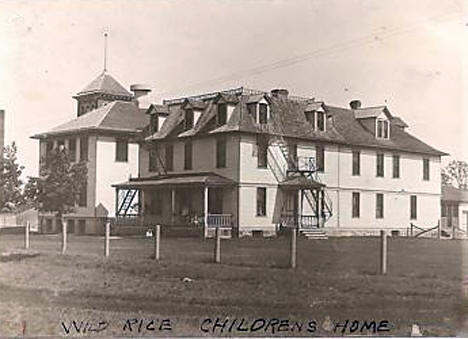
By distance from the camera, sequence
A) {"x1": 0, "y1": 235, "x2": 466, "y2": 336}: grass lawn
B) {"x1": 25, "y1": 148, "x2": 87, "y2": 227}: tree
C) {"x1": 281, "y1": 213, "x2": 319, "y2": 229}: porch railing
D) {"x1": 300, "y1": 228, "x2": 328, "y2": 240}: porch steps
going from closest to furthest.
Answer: {"x1": 0, "y1": 235, "x2": 466, "y2": 336}: grass lawn, {"x1": 25, "y1": 148, "x2": 87, "y2": 227}: tree, {"x1": 300, "y1": 228, "x2": 328, "y2": 240}: porch steps, {"x1": 281, "y1": 213, "x2": 319, "y2": 229}: porch railing

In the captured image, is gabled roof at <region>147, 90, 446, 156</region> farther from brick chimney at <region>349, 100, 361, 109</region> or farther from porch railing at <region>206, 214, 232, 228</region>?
porch railing at <region>206, 214, 232, 228</region>

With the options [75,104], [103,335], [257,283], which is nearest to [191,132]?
[75,104]

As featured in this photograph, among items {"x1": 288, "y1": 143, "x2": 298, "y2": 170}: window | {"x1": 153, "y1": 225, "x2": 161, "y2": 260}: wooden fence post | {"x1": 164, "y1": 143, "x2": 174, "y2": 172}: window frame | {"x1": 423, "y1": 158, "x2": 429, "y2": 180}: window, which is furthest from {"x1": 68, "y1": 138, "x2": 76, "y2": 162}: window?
{"x1": 423, "y1": 158, "x2": 429, "y2": 180}: window

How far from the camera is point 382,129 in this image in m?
6.19

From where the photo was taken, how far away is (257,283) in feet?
17.5

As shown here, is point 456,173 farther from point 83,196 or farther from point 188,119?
point 83,196

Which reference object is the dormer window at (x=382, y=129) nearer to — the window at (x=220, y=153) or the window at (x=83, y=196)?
the window at (x=220, y=153)

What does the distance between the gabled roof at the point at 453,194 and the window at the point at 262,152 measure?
4.64 feet

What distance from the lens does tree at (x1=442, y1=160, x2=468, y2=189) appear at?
5.87 m

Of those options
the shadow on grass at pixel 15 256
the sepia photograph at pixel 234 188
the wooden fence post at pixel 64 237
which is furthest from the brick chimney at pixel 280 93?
the shadow on grass at pixel 15 256

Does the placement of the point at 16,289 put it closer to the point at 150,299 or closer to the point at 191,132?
the point at 150,299

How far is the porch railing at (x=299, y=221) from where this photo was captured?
5.93m

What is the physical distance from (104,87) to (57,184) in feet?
2.41

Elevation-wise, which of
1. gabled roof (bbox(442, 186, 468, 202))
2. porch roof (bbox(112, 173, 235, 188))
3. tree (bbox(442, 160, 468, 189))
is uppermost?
tree (bbox(442, 160, 468, 189))
